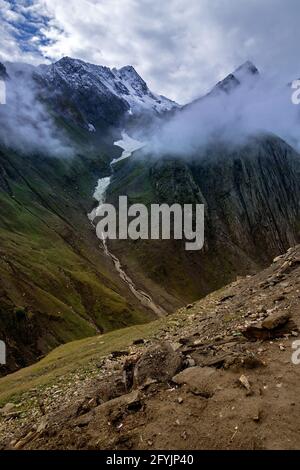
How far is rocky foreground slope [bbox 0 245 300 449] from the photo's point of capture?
683 inches

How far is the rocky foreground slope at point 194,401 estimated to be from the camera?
17344mm

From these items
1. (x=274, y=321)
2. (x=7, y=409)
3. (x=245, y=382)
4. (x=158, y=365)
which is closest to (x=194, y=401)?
(x=245, y=382)

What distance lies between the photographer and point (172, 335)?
121 feet

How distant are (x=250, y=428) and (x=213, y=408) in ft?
6.40

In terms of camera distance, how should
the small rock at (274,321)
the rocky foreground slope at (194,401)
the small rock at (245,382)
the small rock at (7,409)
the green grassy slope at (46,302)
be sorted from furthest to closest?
the green grassy slope at (46,302) → the small rock at (7,409) → the small rock at (274,321) → the small rock at (245,382) → the rocky foreground slope at (194,401)

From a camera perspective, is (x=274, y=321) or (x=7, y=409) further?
(x=7, y=409)

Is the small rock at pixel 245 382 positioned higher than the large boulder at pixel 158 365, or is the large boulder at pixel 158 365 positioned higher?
the large boulder at pixel 158 365

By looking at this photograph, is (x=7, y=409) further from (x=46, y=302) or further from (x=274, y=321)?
(x=46, y=302)

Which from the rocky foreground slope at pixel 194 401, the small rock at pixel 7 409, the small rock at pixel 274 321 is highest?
the small rock at pixel 274 321

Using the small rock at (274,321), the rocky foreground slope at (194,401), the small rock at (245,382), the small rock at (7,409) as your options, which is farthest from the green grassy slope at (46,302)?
the small rock at (245,382)

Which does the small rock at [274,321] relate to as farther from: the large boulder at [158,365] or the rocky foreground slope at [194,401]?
the large boulder at [158,365]

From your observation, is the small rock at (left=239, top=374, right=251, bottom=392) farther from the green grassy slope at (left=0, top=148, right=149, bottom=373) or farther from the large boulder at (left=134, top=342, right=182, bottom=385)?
the green grassy slope at (left=0, top=148, right=149, bottom=373)

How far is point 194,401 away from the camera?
1939cm

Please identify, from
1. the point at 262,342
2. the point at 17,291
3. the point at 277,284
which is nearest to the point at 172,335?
the point at 277,284
